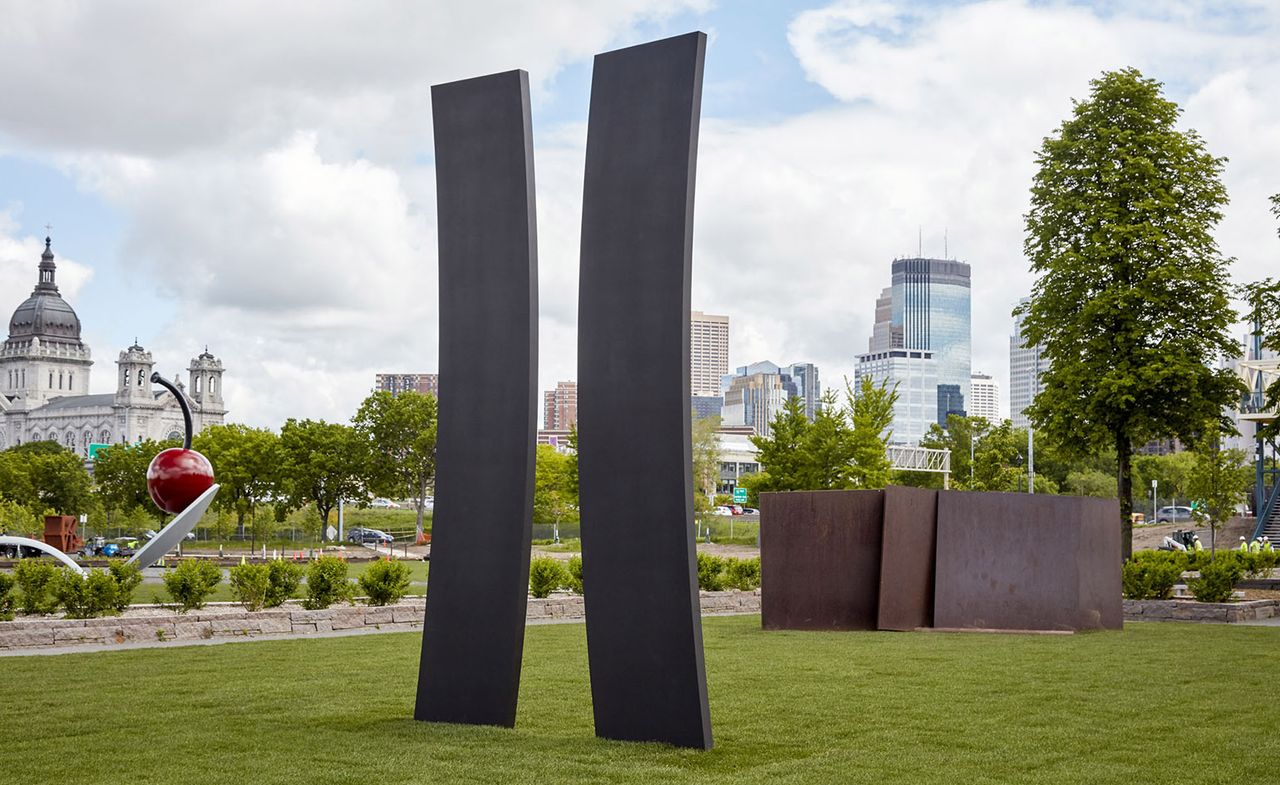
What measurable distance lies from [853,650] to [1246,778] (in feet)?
24.1

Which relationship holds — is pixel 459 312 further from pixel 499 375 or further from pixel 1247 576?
pixel 1247 576

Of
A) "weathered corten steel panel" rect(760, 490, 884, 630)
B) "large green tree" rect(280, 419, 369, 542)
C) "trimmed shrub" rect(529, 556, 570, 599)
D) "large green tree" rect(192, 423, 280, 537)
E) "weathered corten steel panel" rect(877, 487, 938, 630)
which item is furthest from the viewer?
"large green tree" rect(192, 423, 280, 537)

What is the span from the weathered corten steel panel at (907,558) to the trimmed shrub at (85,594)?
32.8 feet

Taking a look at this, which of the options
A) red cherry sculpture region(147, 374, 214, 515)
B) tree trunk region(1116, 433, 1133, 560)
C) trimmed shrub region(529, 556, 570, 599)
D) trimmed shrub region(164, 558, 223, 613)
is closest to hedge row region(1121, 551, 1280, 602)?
tree trunk region(1116, 433, 1133, 560)

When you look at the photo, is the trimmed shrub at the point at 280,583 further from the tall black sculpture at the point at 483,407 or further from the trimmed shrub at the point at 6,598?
the tall black sculpture at the point at 483,407

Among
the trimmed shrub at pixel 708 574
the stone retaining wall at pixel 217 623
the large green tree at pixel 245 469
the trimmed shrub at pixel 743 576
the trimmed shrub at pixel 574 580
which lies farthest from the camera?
the large green tree at pixel 245 469

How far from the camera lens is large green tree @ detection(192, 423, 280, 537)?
7306cm

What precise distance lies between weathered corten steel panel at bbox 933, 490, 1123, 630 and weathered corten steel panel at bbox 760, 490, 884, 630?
3.08 feet

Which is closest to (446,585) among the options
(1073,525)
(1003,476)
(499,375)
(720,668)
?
(499,375)

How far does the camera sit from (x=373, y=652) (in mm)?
14406

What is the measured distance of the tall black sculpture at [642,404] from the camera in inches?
327

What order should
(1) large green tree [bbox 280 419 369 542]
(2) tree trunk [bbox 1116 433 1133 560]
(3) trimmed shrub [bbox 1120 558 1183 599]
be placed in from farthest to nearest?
(1) large green tree [bbox 280 419 369 542]
(2) tree trunk [bbox 1116 433 1133 560]
(3) trimmed shrub [bbox 1120 558 1183 599]

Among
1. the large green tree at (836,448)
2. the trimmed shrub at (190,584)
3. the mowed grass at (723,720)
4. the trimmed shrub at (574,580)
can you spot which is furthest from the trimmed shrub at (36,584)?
the large green tree at (836,448)

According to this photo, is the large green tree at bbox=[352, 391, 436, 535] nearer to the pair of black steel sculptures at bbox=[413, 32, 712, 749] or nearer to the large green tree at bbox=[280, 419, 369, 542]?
the large green tree at bbox=[280, 419, 369, 542]
